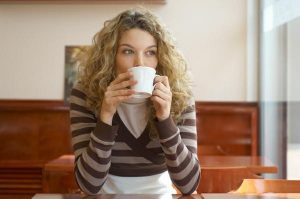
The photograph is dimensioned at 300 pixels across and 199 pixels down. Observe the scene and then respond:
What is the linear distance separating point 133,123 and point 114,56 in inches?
7.5

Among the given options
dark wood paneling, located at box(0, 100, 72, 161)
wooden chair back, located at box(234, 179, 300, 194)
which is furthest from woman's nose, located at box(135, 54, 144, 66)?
dark wood paneling, located at box(0, 100, 72, 161)

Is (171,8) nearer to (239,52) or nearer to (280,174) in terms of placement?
(239,52)

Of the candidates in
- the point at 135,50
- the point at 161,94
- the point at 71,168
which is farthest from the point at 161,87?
the point at 71,168

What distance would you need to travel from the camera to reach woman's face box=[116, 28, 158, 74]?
1.05m

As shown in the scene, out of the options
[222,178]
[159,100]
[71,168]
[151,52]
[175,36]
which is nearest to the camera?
[159,100]

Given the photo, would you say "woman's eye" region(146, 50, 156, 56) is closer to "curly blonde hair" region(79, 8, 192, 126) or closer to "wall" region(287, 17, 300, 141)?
"curly blonde hair" region(79, 8, 192, 126)

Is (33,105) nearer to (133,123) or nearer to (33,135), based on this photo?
(33,135)

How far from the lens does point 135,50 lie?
1.05 metres

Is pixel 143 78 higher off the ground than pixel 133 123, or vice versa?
pixel 143 78

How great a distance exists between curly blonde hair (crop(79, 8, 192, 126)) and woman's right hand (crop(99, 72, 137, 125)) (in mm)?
111

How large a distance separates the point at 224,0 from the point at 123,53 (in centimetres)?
161

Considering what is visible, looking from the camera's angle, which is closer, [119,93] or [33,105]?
[119,93]

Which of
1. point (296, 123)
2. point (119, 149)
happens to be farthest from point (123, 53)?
point (296, 123)

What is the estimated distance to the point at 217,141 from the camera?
256 centimetres
